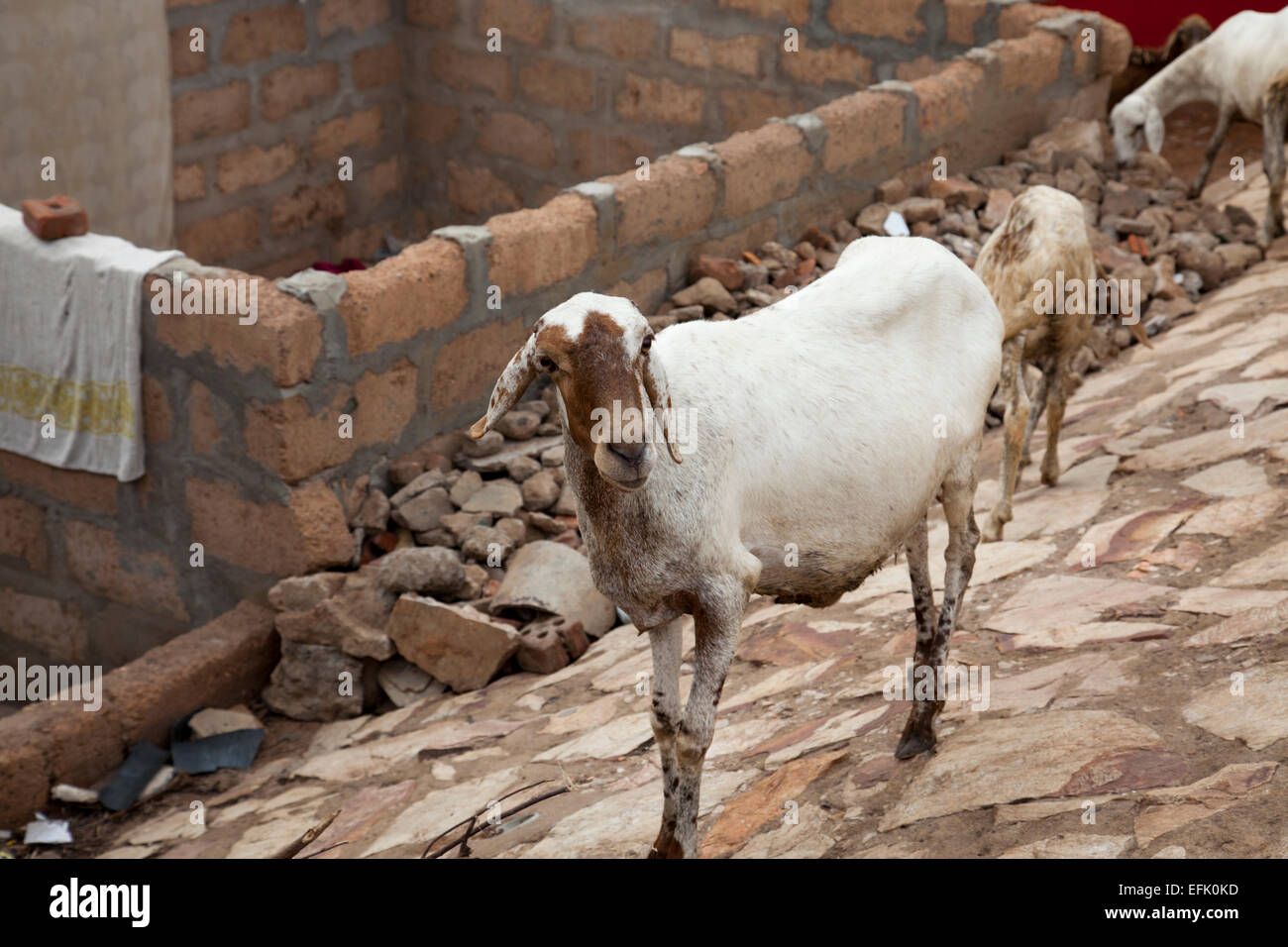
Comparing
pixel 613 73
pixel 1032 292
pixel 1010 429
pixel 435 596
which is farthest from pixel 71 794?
pixel 613 73

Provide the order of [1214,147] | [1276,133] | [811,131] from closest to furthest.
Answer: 1. [811,131]
2. [1276,133]
3. [1214,147]

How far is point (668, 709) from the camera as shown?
12.0ft

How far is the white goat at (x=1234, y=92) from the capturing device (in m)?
9.02

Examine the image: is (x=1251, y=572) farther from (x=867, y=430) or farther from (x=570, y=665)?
(x=570, y=665)

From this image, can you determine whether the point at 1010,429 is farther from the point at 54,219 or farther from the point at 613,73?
the point at 613,73

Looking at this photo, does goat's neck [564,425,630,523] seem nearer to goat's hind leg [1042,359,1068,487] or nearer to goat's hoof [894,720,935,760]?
goat's hoof [894,720,935,760]

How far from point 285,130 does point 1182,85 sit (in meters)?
6.57

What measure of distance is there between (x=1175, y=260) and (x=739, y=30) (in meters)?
3.59

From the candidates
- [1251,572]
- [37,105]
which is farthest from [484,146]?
[1251,572]

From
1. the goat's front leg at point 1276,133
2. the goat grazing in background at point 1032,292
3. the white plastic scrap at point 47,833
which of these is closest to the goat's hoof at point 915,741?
the goat grazing in background at point 1032,292

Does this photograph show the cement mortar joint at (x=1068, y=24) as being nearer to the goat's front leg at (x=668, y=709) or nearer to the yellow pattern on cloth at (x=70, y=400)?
the yellow pattern on cloth at (x=70, y=400)

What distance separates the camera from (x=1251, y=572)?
5031 millimetres

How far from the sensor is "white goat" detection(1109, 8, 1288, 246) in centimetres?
902

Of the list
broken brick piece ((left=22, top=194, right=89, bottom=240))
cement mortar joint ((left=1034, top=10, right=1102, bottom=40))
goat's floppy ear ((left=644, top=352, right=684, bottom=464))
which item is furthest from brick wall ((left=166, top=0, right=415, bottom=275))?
goat's floppy ear ((left=644, top=352, right=684, bottom=464))
